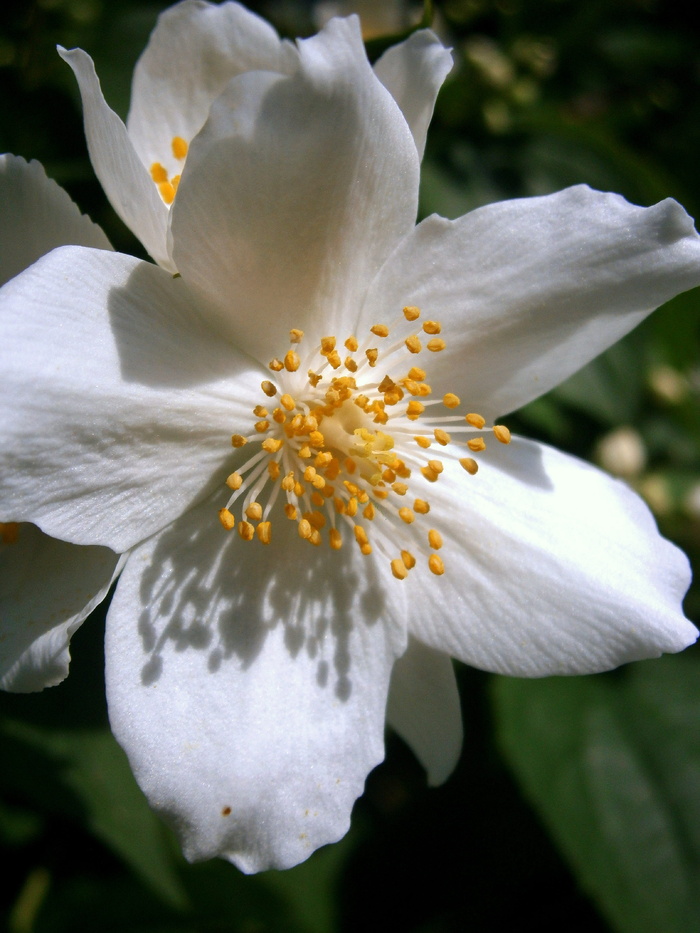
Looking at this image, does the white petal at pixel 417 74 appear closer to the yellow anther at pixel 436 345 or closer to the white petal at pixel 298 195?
the white petal at pixel 298 195

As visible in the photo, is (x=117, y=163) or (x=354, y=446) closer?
(x=117, y=163)

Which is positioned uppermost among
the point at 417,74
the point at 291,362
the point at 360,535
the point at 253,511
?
the point at 417,74

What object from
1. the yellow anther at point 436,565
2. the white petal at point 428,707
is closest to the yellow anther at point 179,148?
the yellow anther at point 436,565

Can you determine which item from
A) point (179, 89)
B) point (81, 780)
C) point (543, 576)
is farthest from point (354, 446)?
Result: point (81, 780)

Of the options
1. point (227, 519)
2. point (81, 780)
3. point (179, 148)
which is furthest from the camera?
point (81, 780)

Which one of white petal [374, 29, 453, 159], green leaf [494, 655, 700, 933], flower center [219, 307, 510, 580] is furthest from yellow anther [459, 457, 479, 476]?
green leaf [494, 655, 700, 933]

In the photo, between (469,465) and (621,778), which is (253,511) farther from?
(621,778)

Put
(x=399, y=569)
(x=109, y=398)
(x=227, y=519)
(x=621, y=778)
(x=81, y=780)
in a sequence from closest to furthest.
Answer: (x=109, y=398) → (x=227, y=519) → (x=399, y=569) → (x=81, y=780) → (x=621, y=778)

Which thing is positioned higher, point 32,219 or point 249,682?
point 32,219
